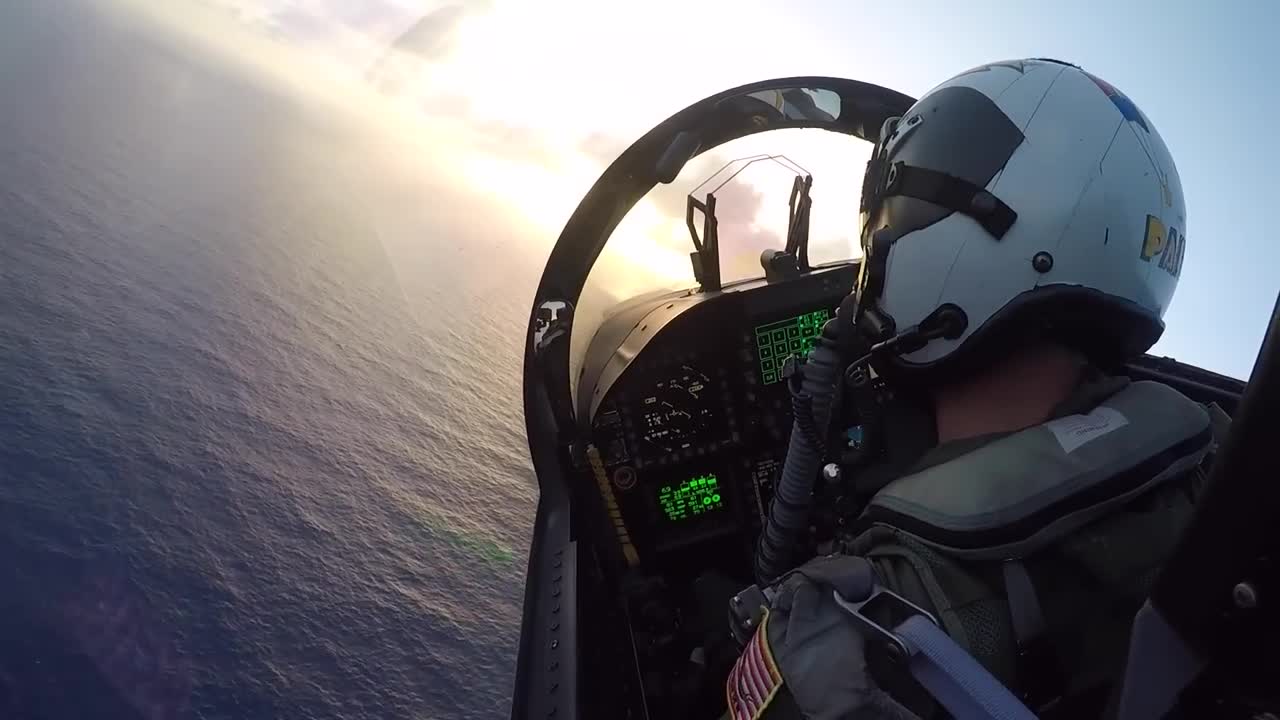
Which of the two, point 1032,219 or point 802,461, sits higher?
point 1032,219

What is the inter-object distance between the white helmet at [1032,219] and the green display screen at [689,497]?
2438 millimetres

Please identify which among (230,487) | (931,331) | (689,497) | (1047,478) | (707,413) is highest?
(931,331)

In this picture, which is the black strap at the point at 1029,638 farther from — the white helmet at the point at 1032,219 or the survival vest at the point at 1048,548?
the white helmet at the point at 1032,219

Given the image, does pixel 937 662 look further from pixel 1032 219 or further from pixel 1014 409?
pixel 1032 219

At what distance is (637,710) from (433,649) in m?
32.3

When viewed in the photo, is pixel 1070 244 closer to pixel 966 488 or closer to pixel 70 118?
pixel 966 488

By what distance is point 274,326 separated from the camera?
61844mm

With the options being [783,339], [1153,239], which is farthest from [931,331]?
[783,339]

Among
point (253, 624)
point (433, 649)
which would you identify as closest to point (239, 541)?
point (253, 624)

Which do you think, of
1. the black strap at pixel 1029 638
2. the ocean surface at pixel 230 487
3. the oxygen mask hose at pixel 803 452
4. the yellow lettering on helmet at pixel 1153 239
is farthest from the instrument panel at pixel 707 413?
the ocean surface at pixel 230 487

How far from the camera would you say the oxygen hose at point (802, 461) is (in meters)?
2.09

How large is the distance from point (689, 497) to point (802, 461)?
1578 millimetres

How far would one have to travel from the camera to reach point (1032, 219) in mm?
1231

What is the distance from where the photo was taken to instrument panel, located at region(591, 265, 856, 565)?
3.54 m
